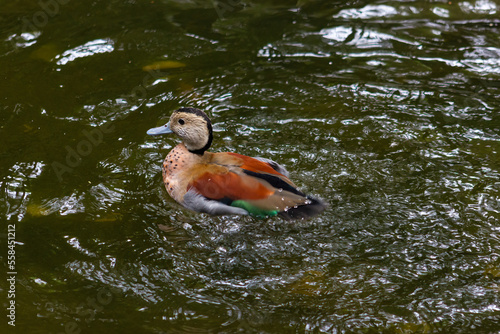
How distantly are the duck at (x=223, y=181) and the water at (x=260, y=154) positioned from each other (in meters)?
0.14

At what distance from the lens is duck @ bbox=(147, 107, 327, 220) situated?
17.3 feet

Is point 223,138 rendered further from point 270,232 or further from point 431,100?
point 431,100

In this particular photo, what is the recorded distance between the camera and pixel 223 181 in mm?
5371

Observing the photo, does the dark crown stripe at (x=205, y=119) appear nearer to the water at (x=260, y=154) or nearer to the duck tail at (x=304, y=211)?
the water at (x=260, y=154)

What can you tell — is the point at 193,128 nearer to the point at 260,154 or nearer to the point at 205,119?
the point at 205,119

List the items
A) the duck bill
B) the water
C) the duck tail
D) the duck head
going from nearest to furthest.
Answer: the water
the duck tail
the duck head
the duck bill

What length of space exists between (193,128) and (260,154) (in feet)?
2.69

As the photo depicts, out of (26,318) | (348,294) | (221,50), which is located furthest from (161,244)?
(221,50)

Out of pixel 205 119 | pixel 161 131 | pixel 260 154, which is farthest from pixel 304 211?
pixel 161 131

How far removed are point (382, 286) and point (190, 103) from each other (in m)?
3.40

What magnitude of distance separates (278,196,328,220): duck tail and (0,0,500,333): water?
0.10m

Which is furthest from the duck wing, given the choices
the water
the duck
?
the water

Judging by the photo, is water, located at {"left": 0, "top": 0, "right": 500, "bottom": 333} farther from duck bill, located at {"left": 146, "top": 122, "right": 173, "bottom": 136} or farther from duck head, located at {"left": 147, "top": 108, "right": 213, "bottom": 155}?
duck head, located at {"left": 147, "top": 108, "right": 213, "bottom": 155}

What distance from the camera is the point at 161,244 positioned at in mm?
5078
